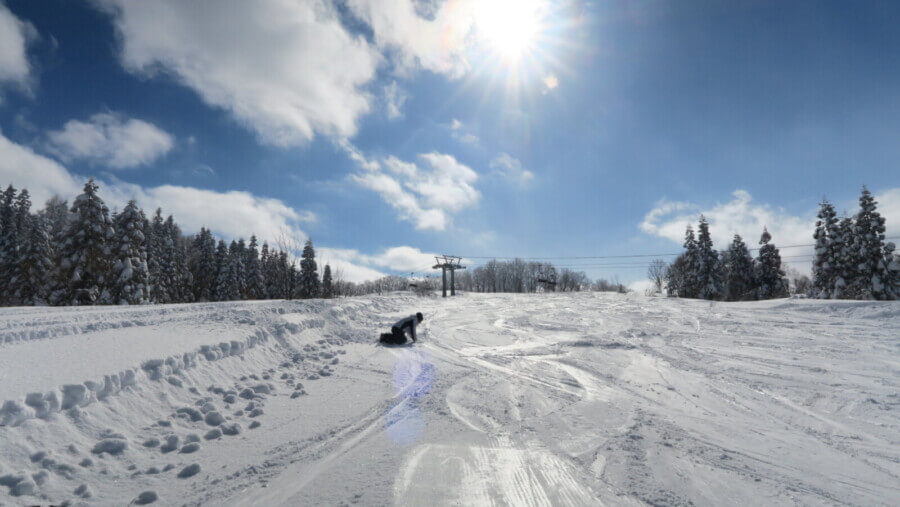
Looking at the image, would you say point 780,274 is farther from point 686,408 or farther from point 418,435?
point 418,435

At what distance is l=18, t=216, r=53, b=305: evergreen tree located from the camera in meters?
28.9

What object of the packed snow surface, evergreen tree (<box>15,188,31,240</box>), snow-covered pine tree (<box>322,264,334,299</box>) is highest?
evergreen tree (<box>15,188,31,240</box>)

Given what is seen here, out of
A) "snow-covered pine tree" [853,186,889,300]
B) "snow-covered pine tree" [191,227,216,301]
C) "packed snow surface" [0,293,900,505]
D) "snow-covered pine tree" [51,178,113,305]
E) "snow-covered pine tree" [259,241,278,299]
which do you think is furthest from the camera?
"snow-covered pine tree" [259,241,278,299]

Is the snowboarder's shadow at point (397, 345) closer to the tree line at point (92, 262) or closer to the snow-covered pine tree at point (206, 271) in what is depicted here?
the tree line at point (92, 262)

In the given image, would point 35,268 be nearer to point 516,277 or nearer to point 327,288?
point 327,288

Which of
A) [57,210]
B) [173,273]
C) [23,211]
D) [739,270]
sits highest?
[57,210]

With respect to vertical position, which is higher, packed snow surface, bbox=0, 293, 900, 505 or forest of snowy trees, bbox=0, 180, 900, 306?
forest of snowy trees, bbox=0, 180, 900, 306

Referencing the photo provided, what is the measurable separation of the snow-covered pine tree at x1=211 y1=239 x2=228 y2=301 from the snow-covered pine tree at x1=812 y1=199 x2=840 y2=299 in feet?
211

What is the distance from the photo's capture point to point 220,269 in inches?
1729

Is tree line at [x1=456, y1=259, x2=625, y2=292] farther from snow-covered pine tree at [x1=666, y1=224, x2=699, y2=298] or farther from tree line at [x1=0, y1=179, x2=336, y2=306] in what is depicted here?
tree line at [x1=0, y1=179, x2=336, y2=306]

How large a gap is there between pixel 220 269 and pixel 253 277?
444 centimetres

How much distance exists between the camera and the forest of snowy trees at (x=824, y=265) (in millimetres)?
27656

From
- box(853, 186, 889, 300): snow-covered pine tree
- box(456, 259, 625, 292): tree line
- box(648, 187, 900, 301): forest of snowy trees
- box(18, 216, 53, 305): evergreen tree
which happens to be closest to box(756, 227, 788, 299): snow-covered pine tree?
box(648, 187, 900, 301): forest of snowy trees

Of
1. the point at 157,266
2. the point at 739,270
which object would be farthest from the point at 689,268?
the point at 157,266
